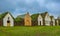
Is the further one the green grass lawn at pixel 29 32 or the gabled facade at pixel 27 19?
the gabled facade at pixel 27 19

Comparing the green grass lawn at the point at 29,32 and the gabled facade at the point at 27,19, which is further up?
the gabled facade at the point at 27,19

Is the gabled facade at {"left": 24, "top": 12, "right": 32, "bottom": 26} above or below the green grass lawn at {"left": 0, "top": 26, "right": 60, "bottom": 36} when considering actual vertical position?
above

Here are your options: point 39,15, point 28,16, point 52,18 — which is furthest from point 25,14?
point 52,18

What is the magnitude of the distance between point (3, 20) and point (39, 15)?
16651 mm

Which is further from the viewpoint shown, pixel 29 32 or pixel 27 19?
pixel 27 19

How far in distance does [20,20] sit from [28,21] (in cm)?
324

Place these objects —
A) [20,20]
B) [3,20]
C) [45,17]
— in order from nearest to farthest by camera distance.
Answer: [3,20]
[20,20]
[45,17]

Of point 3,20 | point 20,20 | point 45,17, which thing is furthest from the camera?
point 45,17

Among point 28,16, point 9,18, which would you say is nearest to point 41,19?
point 28,16

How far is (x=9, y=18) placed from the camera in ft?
249

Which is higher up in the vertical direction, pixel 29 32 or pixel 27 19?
pixel 27 19

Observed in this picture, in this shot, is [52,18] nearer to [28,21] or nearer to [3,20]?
[28,21]

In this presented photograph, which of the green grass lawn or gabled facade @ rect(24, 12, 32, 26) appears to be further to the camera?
gabled facade @ rect(24, 12, 32, 26)

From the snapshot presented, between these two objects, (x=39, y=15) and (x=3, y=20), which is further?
(x=39, y=15)
